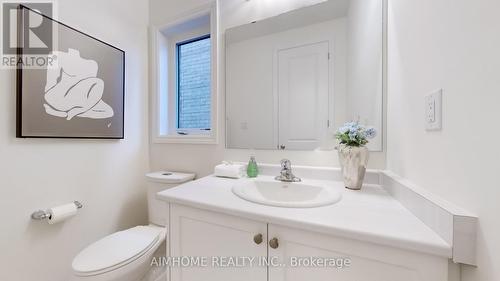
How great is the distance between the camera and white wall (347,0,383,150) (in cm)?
103

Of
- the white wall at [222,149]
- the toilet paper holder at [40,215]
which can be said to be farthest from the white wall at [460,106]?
the toilet paper holder at [40,215]

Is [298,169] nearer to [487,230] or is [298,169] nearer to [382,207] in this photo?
[382,207]

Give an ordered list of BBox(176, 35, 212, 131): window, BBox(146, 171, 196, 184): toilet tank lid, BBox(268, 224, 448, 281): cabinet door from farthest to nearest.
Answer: BBox(176, 35, 212, 131): window < BBox(146, 171, 196, 184): toilet tank lid < BBox(268, 224, 448, 281): cabinet door

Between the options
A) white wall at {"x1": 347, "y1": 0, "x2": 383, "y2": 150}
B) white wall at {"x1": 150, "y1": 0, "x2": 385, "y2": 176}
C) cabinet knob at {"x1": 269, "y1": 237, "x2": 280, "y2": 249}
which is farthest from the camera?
white wall at {"x1": 150, "y1": 0, "x2": 385, "y2": 176}

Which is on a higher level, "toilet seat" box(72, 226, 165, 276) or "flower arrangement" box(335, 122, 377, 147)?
"flower arrangement" box(335, 122, 377, 147)

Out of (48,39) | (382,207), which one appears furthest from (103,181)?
(382,207)

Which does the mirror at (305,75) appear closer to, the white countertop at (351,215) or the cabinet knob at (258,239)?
the white countertop at (351,215)

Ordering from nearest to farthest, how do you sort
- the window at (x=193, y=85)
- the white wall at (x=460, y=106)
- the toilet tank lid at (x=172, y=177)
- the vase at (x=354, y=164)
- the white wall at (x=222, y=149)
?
the white wall at (x=460, y=106) → the vase at (x=354, y=164) → the white wall at (x=222, y=149) → the toilet tank lid at (x=172, y=177) → the window at (x=193, y=85)

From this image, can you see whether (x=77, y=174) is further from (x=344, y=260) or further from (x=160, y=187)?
(x=344, y=260)

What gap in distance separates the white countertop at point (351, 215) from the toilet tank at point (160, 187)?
513 millimetres

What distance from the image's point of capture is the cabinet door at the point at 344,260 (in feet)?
1.66

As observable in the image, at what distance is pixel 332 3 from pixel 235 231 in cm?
129

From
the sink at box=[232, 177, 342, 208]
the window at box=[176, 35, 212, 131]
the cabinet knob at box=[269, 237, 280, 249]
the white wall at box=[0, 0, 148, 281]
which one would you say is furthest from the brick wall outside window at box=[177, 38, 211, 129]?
the cabinet knob at box=[269, 237, 280, 249]

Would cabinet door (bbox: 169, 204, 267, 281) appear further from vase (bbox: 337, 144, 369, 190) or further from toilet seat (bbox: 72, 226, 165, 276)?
vase (bbox: 337, 144, 369, 190)
